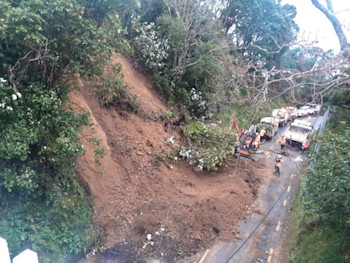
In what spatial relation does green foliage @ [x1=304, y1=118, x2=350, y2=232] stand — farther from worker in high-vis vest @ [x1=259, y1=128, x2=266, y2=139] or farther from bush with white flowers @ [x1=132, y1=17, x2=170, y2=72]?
worker in high-vis vest @ [x1=259, y1=128, x2=266, y2=139]

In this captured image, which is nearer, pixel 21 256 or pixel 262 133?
pixel 21 256

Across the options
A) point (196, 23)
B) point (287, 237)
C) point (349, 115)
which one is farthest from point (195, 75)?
point (287, 237)

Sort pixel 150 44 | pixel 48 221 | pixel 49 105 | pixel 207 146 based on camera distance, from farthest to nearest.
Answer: pixel 150 44, pixel 207 146, pixel 48 221, pixel 49 105

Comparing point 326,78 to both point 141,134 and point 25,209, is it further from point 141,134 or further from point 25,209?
point 141,134

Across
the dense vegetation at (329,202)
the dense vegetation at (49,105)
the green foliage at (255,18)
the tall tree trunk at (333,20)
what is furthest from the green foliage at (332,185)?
the green foliage at (255,18)

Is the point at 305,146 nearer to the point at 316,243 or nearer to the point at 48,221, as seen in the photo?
the point at 316,243

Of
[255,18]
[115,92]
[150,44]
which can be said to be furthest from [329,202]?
[255,18]

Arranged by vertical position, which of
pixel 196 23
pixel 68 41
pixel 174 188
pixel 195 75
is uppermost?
pixel 196 23
